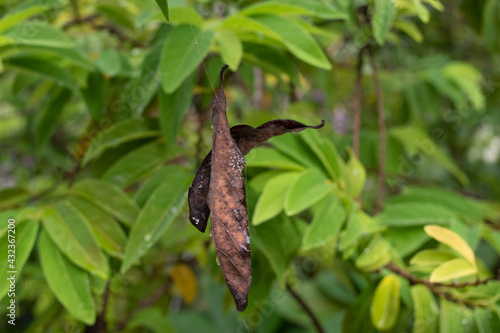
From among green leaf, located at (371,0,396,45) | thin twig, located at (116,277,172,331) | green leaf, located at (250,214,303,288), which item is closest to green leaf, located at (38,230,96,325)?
green leaf, located at (250,214,303,288)

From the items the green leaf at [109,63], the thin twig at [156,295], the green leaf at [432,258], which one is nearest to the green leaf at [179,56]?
the green leaf at [109,63]

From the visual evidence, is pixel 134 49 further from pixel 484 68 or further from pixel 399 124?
pixel 484 68

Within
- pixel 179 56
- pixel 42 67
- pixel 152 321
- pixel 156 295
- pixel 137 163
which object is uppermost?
pixel 179 56

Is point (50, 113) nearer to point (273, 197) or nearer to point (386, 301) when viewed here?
point (273, 197)

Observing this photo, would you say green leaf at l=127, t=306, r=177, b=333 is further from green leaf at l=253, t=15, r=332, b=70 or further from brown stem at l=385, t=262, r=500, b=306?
green leaf at l=253, t=15, r=332, b=70

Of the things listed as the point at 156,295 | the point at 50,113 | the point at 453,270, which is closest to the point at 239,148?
the point at 453,270

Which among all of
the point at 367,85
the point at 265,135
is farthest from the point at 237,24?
the point at 367,85
